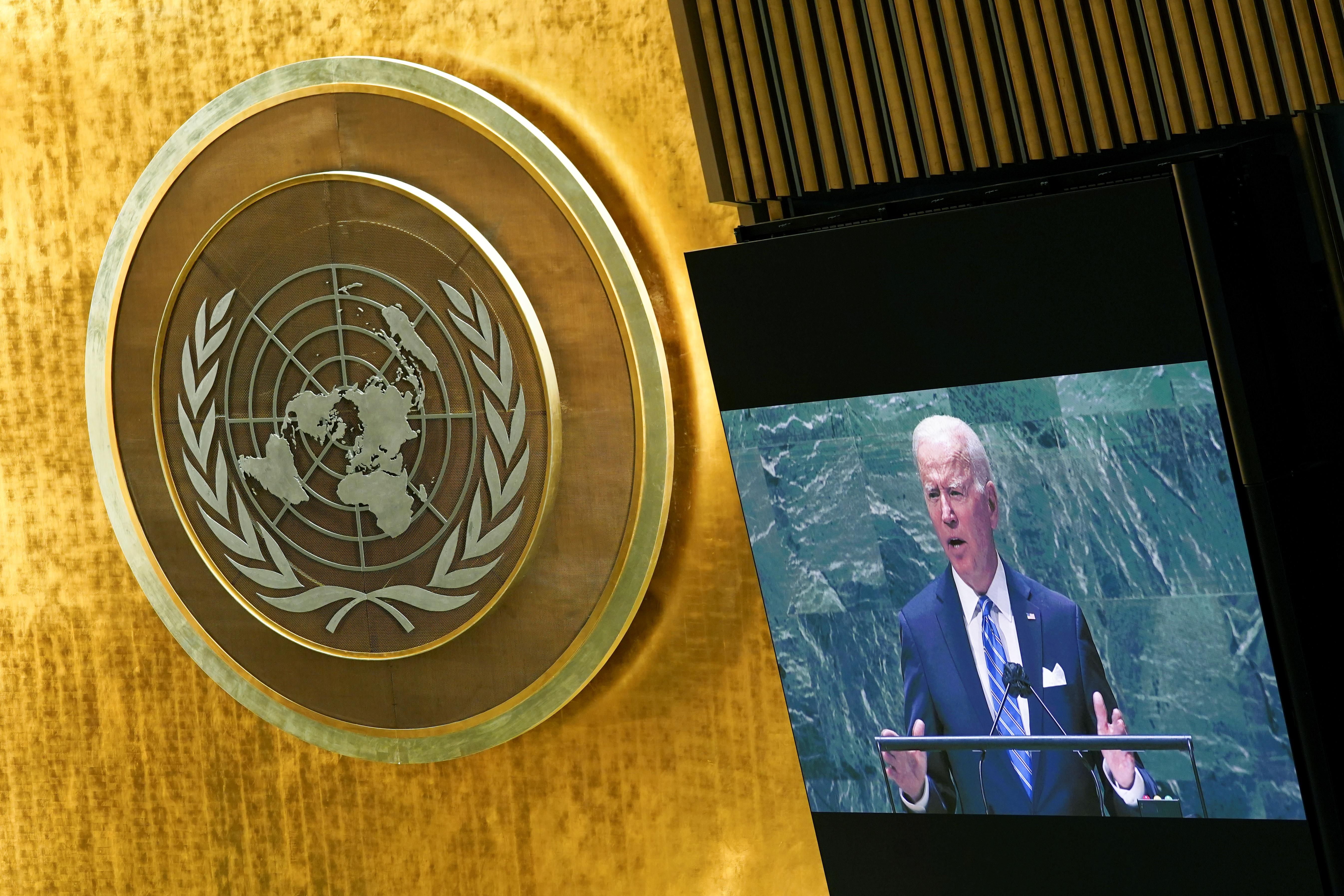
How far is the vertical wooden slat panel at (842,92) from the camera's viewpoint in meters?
1.90

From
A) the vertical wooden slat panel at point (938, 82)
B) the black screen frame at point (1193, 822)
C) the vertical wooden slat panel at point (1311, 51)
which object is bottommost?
the black screen frame at point (1193, 822)

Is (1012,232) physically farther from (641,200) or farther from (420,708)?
(420,708)

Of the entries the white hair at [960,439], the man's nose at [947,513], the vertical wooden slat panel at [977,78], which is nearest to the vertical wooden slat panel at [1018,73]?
the vertical wooden slat panel at [977,78]

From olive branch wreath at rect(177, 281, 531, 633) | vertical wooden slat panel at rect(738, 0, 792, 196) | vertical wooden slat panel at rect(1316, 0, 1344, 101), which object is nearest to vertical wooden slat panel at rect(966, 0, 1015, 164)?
vertical wooden slat panel at rect(738, 0, 792, 196)

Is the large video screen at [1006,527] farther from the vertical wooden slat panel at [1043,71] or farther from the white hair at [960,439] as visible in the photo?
the vertical wooden slat panel at [1043,71]

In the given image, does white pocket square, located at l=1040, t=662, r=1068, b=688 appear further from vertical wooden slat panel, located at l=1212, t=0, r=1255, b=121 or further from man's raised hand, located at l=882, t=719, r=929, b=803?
vertical wooden slat panel, located at l=1212, t=0, r=1255, b=121

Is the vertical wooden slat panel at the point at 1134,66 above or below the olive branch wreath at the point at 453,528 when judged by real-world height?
above

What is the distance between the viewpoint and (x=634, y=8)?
2375 mm

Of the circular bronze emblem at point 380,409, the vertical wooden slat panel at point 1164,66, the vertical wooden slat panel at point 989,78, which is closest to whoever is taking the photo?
the vertical wooden slat panel at point 1164,66

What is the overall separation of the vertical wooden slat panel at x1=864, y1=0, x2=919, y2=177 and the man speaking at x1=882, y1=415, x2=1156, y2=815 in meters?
0.42

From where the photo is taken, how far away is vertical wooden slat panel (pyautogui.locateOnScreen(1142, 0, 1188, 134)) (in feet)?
5.64

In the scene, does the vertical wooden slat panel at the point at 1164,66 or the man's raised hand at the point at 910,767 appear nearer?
the vertical wooden slat panel at the point at 1164,66

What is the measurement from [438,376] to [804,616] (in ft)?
3.11

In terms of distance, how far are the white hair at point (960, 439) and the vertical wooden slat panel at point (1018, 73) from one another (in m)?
0.43
